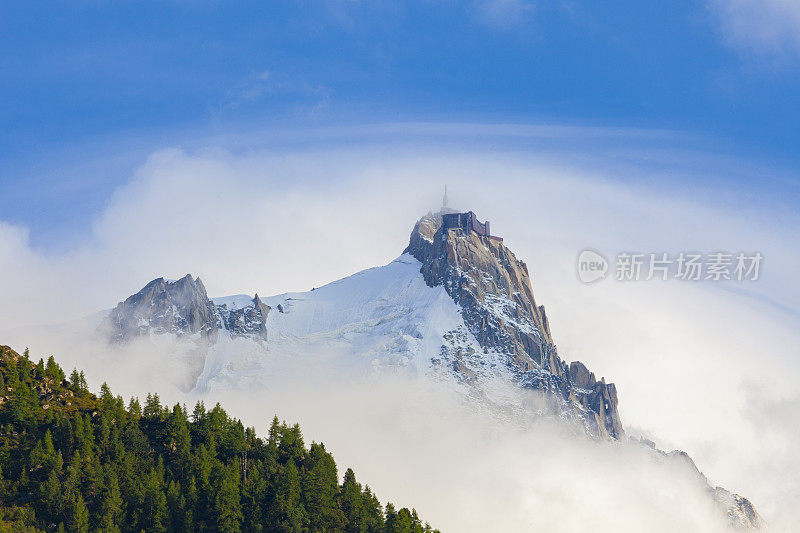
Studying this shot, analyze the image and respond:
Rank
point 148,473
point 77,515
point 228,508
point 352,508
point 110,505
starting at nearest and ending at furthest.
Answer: point 77,515
point 110,505
point 228,508
point 148,473
point 352,508

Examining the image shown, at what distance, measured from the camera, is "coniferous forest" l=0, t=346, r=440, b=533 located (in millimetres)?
160375

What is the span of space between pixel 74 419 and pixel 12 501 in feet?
67.0

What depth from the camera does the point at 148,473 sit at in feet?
567

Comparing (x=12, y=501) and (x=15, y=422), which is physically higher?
(x=15, y=422)

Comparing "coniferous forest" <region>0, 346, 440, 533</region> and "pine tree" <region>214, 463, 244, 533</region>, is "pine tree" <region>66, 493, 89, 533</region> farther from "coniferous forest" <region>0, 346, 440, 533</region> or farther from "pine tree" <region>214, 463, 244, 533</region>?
"pine tree" <region>214, 463, 244, 533</region>

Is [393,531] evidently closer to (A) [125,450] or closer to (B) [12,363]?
(A) [125,450]

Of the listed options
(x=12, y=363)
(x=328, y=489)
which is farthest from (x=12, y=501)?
(x=328, y=489)

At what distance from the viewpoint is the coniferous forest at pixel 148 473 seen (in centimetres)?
16038

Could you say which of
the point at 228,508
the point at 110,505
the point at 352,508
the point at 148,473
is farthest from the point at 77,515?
the point at 352,508

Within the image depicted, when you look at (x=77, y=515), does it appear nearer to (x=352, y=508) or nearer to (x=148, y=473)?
(x=148, y=473)

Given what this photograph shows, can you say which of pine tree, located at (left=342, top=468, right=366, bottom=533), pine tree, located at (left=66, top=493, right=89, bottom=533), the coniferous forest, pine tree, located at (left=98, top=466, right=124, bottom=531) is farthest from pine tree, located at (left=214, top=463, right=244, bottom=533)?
pine tree, located at (left=66, top=493, right=89, bottom=533)

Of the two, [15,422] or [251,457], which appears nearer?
[15,422]

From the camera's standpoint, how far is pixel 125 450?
176000 mm

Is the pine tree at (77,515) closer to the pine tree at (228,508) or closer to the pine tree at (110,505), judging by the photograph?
the pine tree at (110,505)
